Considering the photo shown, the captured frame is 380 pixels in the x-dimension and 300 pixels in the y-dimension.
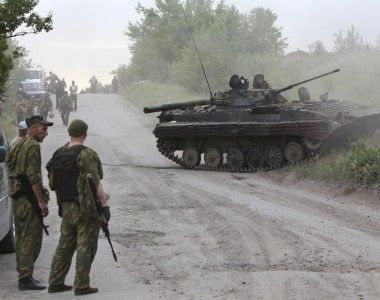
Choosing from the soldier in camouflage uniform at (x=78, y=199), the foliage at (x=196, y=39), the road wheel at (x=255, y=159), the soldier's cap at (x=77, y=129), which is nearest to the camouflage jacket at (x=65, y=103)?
the foliage at (x=196, y=39)

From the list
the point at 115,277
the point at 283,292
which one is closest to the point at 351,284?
the point at 283,292

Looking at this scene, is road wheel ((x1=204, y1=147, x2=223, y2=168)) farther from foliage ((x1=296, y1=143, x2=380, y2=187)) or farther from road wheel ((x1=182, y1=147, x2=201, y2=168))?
foliage ((x1=296, y1=143, x2=380, y2=187))

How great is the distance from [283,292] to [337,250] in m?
1.93

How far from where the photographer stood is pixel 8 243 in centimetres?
869

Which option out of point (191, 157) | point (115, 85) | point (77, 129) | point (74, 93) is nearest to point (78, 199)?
point (77, 129)

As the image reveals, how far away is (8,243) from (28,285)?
1.82 metres

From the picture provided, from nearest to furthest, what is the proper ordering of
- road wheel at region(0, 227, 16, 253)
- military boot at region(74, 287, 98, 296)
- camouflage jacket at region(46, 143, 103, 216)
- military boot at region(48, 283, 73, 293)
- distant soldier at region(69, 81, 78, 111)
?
camouflage jacket at region(46, 143, 103, 216) → military boot at region(74, 287, 98, 296) → military boot at region(48, 283, 73, 293) → road wheel at region(0, 227, 16, 253) → distant soldier at region(69, 81, 78, 111)

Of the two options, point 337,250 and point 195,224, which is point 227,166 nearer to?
point 195,224

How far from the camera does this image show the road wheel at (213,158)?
57.2 ft

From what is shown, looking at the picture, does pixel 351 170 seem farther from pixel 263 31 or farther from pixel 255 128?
pixel 263 31

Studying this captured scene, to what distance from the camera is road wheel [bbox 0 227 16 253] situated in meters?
8.66

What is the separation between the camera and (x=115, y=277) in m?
7.39

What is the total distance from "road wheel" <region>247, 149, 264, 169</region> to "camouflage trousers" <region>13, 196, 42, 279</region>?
1026 cm

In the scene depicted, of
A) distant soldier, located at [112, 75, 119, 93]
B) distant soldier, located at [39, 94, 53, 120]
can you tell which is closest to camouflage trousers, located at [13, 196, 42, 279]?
distant soldier, located at [39, 94, 53, 120]
